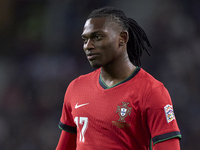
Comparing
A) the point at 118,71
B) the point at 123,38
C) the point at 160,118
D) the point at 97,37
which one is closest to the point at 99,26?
the point at 97,37

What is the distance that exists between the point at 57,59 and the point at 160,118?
11.2ft

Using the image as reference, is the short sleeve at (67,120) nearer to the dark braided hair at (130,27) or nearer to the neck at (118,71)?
the neck at (118,71)

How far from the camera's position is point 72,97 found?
7.36 ft

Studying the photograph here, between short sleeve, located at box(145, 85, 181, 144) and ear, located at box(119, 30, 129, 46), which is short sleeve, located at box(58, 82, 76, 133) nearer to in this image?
ear, located at box(119, 30, 129, 46)

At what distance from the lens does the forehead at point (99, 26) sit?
2020 mm

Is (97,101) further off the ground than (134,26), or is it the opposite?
(134,26)

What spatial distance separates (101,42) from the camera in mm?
2000

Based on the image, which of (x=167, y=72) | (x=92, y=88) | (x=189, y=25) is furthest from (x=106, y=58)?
(x=189, y=25)

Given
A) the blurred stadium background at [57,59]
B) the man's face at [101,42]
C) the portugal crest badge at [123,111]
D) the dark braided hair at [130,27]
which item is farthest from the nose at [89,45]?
the blurred stadium background at [57,59]

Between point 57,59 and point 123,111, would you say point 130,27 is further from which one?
point 57,59

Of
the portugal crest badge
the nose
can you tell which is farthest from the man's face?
the portugal crest badge

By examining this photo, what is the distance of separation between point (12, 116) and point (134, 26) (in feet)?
10.6

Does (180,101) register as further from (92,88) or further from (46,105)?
(92,88)

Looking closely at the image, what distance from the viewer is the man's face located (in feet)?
6.57
